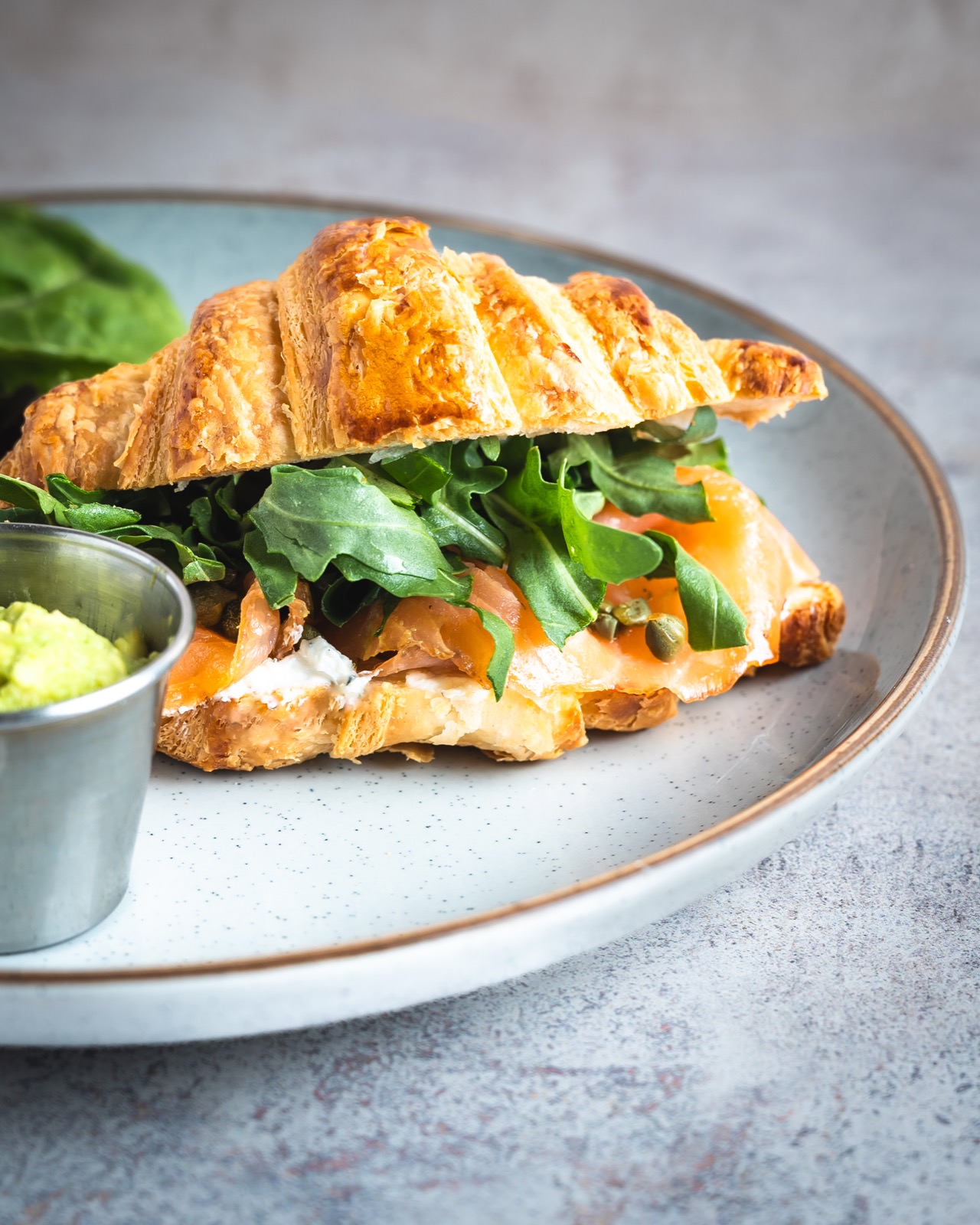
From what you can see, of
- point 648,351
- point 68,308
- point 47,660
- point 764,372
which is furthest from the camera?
point 68,308

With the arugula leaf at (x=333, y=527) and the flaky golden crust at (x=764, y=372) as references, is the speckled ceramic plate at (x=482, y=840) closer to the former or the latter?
the arugula leaf at (x=333, y=527)

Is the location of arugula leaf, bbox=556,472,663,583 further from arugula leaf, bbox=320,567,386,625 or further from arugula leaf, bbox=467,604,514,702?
arugula leaf, bbox=320,567,386,625

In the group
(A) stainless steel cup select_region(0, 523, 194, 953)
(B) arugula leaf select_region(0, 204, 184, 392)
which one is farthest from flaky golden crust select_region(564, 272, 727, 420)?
(B) arugula leaf select_region(0, 204, 184, 392)

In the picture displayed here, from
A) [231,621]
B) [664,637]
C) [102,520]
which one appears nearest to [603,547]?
[664,637]

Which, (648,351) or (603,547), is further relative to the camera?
(648,351)

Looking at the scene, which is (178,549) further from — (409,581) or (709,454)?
(709,454)

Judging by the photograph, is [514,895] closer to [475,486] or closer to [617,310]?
[475,486]
